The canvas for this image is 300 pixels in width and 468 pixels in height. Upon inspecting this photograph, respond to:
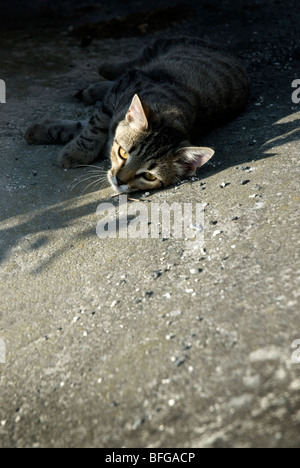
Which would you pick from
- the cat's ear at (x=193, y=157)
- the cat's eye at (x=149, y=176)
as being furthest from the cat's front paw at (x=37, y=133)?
the cat's ear at (x=193, y=157)

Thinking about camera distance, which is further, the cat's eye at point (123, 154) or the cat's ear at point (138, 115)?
the cat's eye at point (123, 154)

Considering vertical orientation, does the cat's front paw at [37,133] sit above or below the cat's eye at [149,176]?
above

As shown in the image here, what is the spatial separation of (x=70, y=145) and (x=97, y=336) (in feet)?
6.33

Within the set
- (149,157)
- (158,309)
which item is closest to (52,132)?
(149,157)

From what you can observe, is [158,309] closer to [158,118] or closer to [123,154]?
[123,154]

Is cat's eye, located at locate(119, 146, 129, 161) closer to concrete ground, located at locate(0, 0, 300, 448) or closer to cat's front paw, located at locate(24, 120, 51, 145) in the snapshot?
concrete ground, located at locate(0, 0, 300, 448)

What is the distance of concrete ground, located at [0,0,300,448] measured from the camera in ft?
6.44

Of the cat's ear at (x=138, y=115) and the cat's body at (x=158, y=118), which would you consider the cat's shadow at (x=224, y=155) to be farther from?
the cat's ear at (x=138, y=115)

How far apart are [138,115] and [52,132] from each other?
1.02 meters

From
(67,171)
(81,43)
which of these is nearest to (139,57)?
(81,43)

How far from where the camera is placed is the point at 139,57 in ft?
17.0

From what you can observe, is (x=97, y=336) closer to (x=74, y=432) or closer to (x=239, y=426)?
(x=74, y=432)

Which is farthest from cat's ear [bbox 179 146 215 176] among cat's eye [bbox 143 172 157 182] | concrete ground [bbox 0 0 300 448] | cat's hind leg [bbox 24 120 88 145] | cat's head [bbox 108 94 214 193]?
cat's hind leg [bbox 24 120 88 145]

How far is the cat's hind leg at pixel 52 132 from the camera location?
4121 millimetres
